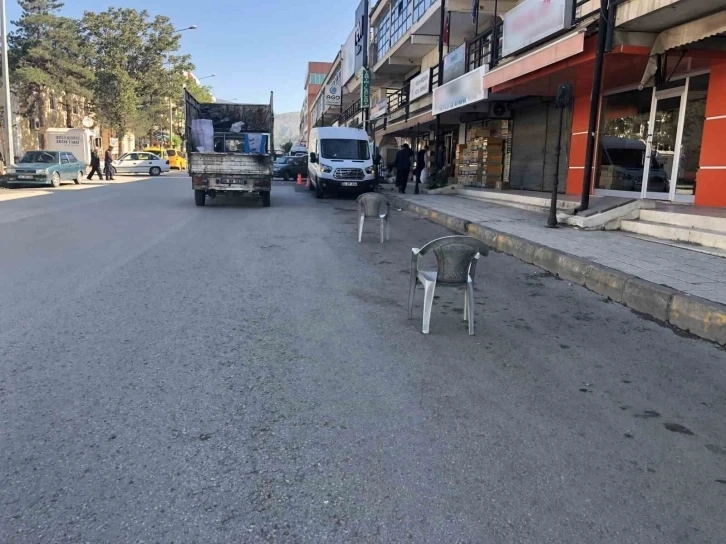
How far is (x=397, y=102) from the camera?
101 ft

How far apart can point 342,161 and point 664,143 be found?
36.7 ft

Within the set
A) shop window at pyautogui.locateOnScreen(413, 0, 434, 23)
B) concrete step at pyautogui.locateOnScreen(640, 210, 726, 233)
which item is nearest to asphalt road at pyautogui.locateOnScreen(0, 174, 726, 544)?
concrete step at pyautogui.locateOnScreen(640, 210, 726, 233)

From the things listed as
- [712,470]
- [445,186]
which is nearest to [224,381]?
[712,470]

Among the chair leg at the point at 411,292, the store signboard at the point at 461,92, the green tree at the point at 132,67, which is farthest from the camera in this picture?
the green tree at the point at 132,67

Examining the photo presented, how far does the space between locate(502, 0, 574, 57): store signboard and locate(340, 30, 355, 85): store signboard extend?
29.3 metres

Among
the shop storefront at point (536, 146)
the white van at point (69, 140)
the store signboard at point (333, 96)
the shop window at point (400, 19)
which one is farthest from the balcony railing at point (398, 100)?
the white van at point (69, 140)

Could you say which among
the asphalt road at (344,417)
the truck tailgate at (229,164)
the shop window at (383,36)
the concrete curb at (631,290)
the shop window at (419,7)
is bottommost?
the asphalt road at (344,417)

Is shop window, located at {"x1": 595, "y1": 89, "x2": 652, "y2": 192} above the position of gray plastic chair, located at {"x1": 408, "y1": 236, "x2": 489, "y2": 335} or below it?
above

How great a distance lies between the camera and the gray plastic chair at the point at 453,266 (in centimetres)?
514

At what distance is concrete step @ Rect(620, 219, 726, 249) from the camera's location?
8.29 m

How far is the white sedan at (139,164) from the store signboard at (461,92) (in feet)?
95.1

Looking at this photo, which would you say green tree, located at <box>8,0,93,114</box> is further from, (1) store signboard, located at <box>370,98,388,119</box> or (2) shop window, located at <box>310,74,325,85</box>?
(2) shop window, located at <box>310,74,325,85</box>

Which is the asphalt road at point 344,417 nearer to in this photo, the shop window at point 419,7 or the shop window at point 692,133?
the shop window at point 692,133

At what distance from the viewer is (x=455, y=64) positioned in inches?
772
